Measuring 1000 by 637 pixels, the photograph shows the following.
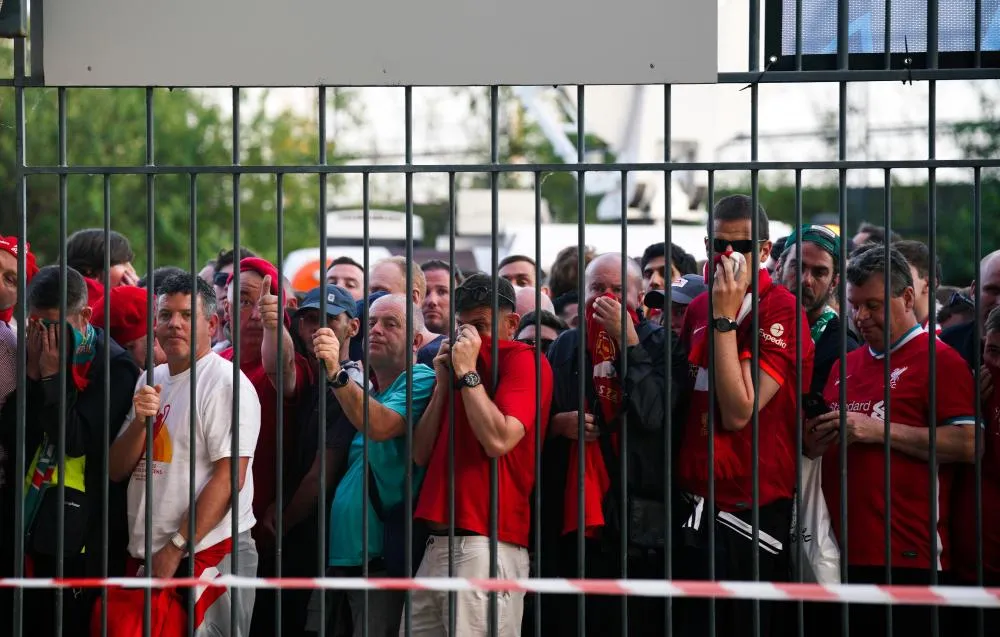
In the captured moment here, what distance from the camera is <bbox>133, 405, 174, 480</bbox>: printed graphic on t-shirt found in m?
5.49

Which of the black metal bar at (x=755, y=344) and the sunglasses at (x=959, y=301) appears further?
the sunglasses at (x=959, y=301)

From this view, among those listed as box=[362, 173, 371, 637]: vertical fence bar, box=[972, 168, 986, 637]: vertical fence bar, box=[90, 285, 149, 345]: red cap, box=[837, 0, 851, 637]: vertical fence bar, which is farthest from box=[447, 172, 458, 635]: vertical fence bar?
box=[90, 285, 149, 345]: red cap

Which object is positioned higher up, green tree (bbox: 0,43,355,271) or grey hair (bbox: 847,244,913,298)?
green tree (bbox: 0,43,355,271)

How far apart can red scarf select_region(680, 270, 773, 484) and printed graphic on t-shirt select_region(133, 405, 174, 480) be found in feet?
6.58

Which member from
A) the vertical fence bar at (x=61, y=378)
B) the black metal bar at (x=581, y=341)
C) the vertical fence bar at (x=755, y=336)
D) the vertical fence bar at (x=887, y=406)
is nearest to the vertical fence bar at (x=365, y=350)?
the black metal bar at (x=581, y=341)

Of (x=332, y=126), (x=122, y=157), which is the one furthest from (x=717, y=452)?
(x=332, y=126)

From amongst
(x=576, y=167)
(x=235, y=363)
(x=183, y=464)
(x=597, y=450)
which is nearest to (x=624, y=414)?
(x=597, y=450)

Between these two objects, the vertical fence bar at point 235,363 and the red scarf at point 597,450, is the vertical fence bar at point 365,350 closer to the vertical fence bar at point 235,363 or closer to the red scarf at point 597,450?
the vertical fence bar at point 235,363

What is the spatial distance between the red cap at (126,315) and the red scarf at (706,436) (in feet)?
8.56

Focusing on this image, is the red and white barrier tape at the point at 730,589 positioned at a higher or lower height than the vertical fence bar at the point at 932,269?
lower

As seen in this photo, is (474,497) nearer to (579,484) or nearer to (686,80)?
(579,484)

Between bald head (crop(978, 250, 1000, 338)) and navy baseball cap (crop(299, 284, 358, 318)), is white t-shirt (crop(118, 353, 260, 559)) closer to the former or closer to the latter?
navy baseball cap (crop(299, 284, 358, 318))

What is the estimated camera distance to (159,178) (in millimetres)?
31750

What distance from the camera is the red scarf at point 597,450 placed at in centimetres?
523
